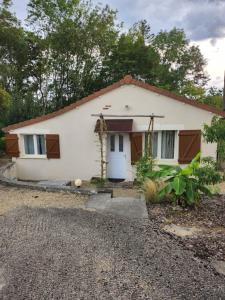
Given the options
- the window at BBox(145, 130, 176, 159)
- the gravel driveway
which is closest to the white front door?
the window at BBox(145, 130, 176, 159)

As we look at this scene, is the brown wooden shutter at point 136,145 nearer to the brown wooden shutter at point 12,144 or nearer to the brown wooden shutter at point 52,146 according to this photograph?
the brown wooden shutter at point 52,146

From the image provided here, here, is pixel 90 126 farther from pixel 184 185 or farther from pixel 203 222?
pixel 203 222

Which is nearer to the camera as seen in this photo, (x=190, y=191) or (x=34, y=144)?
(x=190, y=191)

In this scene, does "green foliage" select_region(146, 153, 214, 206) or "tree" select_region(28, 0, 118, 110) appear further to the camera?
"tree" select_region(28, 0, 118, 110)

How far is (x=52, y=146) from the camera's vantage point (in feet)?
36.9

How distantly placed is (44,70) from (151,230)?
706 inches

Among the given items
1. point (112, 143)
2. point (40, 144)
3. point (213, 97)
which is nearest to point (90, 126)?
point (112, 143)

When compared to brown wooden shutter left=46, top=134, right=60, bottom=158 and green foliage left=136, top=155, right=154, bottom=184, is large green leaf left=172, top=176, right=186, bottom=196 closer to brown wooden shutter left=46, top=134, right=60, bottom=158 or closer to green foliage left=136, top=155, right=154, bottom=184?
green foliage left=136, top=155, right=154, bottom=184

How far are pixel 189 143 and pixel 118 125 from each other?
295 centimetres

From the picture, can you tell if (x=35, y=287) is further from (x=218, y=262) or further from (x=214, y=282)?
(x=218, y=262)

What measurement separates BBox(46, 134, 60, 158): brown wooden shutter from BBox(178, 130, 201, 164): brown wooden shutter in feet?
17.1

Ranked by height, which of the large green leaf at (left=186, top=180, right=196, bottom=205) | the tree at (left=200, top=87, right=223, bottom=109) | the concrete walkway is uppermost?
the tree at (left=200, top=87, right=223, bottom=109)

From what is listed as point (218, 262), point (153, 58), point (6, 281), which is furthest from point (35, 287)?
point (153, 58)

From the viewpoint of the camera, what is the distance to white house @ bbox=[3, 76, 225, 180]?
33.8 ft
